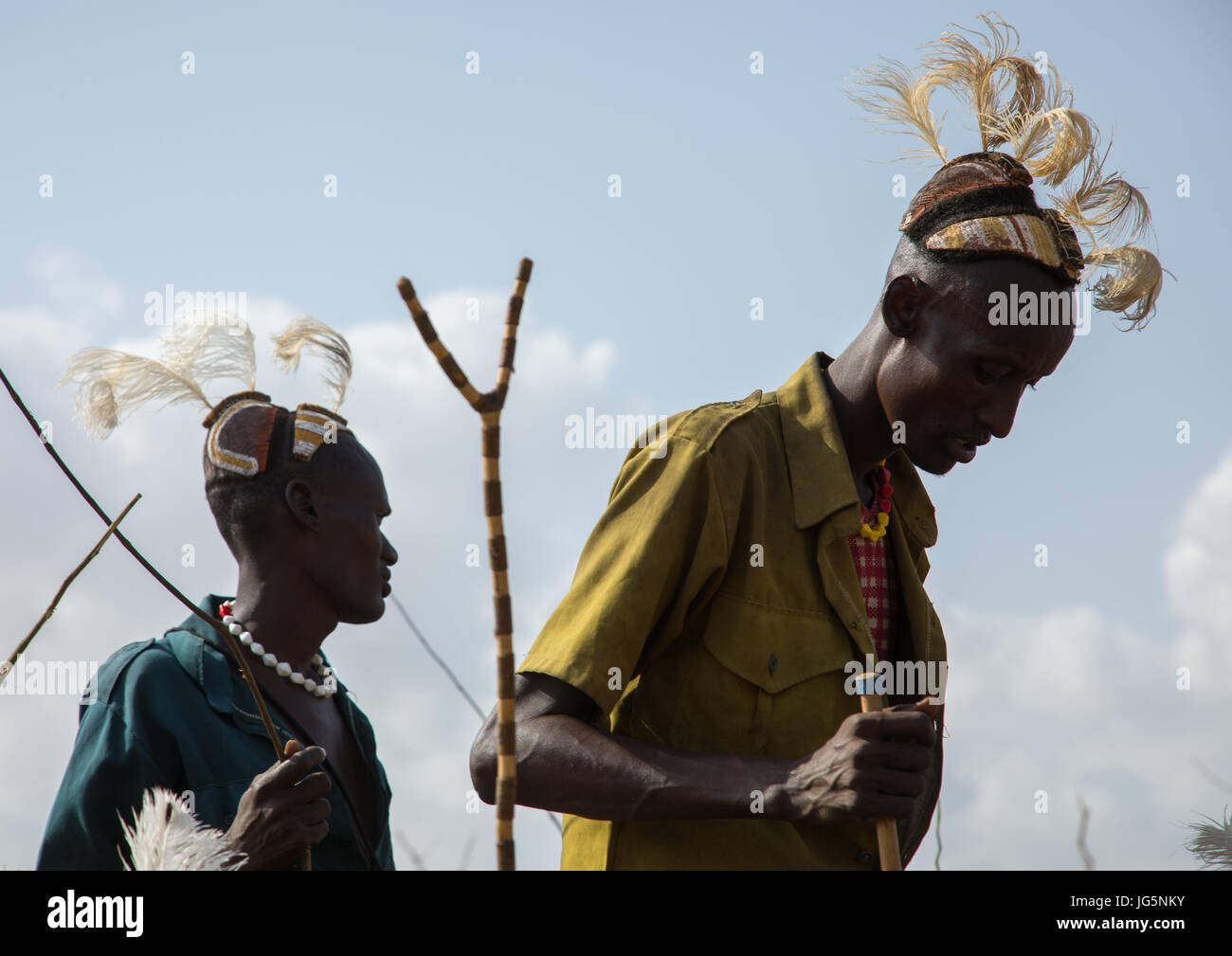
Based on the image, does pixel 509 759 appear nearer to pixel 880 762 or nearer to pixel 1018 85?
pixel 880 762

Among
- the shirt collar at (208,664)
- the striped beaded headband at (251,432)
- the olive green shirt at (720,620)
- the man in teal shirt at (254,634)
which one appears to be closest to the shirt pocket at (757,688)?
the olive green shirt at (720,620)

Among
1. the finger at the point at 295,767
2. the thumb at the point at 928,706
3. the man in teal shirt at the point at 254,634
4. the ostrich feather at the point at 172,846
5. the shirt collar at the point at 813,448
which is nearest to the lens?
the ostrich feather at the point at 172,846

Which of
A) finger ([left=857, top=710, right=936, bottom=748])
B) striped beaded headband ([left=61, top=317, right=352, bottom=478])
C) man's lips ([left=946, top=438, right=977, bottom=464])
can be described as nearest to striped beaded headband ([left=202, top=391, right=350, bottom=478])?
striped beaded headband ([left=61, top=317, right=352, bottom=478])

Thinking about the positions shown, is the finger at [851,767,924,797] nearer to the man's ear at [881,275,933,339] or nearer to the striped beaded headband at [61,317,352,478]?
the man's ear at [881,275,933,339]

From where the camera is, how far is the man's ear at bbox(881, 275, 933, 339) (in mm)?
3189

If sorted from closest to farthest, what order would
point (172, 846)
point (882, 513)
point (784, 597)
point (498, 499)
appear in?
point (498, 499), point (172, 846), point (784, 597), point (882, 513)

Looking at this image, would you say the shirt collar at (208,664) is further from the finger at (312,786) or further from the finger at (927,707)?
the finger at (927,707)

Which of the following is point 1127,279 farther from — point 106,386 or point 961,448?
point 106,386

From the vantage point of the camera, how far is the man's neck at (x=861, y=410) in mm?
3260

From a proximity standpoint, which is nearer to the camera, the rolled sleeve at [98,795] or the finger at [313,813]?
the finger at [313,813]

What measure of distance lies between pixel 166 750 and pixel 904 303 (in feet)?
6.83

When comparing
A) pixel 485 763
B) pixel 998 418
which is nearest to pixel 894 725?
pixel 485 763

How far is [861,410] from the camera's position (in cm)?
327
